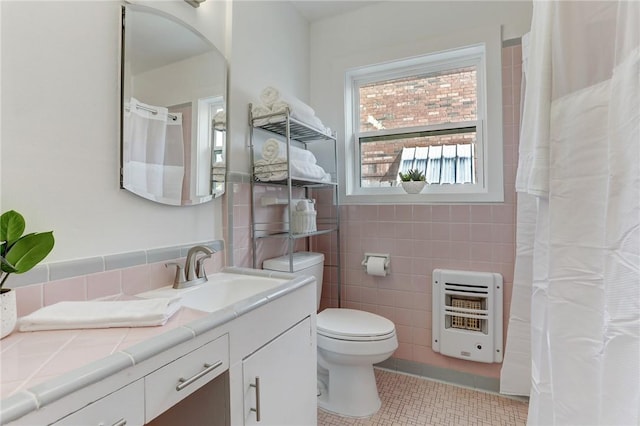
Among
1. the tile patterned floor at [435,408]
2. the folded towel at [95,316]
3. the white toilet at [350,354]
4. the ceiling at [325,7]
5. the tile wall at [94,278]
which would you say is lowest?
the tile patterned floor at [435,408]

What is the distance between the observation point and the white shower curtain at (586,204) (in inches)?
27.4

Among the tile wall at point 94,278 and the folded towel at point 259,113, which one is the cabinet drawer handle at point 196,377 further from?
the folded towel at point 259,113

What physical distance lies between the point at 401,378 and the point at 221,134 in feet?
5.92

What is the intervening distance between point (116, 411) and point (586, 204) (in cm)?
122

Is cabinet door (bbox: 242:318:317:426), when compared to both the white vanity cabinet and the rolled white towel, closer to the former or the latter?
the white vanity cabinet

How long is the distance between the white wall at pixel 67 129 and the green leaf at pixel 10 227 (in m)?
0.14

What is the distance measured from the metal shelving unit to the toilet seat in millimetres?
348

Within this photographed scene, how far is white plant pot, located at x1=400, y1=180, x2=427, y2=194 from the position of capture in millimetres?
2006

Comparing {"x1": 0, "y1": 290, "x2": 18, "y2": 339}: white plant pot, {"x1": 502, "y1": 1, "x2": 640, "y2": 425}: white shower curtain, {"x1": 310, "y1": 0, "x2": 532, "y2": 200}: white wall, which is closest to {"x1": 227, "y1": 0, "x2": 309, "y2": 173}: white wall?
{"x1": 310, "y1": 0, "x2": 532, "y2": 200}: white wall

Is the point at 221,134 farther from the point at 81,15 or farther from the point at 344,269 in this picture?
Result: the point at 344,269

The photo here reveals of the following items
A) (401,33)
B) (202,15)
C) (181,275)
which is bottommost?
(181,275)

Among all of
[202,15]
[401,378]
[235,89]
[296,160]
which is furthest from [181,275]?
[401,378]

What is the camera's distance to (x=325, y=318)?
70.7 inches

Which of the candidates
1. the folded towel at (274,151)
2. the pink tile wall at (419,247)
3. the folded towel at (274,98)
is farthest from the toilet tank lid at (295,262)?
the folded towel at (274,98)
